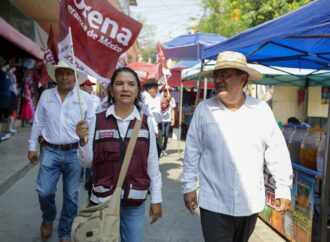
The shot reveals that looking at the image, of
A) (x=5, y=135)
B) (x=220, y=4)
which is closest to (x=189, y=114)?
(x=5, y=135)

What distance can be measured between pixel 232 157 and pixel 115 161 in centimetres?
82

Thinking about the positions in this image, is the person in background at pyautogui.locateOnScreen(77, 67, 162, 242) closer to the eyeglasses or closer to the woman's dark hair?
the woman's dark hair

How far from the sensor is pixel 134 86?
3059 millimetres

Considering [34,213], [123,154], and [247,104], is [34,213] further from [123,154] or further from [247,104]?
[247,104]

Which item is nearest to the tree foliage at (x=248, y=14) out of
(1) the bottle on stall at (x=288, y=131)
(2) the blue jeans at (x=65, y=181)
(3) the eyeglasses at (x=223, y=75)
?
(1) the bottle on stall at (x=288, y=131)

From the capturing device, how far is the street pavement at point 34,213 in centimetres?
494

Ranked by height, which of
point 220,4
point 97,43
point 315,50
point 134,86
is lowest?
point 134,86

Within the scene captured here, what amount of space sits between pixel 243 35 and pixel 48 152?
266 centimetres

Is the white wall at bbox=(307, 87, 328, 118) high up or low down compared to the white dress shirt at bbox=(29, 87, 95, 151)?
up

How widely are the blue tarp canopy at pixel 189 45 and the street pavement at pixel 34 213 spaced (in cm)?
302

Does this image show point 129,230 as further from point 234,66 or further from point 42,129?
point 42,129

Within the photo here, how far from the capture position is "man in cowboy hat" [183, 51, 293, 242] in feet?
9.55

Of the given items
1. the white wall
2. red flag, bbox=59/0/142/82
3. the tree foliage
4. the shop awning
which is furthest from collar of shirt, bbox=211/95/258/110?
the tree foliage

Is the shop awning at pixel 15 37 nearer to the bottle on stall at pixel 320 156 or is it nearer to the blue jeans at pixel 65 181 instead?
the blue jeans at pixel 65 181
